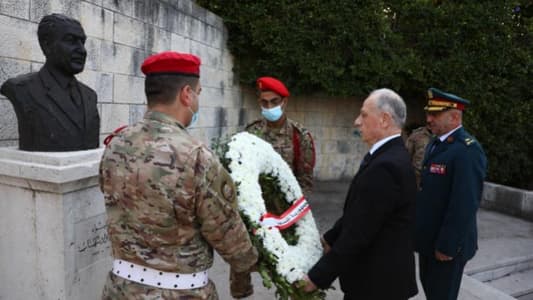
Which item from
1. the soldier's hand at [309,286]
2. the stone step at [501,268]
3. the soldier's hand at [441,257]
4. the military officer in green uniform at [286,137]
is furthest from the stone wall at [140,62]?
the stone step at [501,268]

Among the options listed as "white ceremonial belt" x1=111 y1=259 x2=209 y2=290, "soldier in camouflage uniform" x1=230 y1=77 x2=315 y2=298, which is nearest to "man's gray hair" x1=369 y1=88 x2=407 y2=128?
"white ceremonial belt" x1=111 y1=259 x2=209 y2=290

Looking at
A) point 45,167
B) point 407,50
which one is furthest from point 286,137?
point 407,50

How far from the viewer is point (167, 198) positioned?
4.93ft

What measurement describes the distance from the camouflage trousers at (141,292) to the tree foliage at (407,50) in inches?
234

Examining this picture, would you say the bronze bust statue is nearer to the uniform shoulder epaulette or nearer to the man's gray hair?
the man's gray hair

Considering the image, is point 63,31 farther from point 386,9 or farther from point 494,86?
point 494,86

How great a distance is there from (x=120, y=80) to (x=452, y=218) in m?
3.51

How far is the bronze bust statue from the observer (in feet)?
7.78

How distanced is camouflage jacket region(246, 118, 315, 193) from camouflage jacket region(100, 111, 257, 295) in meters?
2.29

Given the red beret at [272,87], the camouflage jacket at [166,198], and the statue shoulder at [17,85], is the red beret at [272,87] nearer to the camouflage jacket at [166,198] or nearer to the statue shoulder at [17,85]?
the statue shoulder at [17,85]

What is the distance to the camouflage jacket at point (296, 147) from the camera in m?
3.91

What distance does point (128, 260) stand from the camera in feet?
5.42

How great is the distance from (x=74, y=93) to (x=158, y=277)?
1.55m

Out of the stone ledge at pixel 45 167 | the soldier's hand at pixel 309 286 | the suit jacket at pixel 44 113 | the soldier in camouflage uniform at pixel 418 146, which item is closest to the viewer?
the soldier's hand at pixel 309 286
